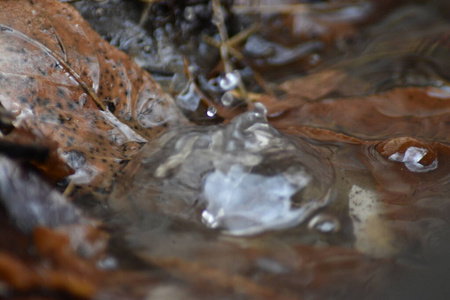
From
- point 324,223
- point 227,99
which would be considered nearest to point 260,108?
point 227,99

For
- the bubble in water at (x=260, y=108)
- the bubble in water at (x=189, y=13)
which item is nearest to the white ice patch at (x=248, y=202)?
the bubble in water at (x=260, y=108)

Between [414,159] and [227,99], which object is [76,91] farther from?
[414,159]

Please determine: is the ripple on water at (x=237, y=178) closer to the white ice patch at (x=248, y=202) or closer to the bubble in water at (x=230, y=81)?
the white ice patch at (x=248, y=202)

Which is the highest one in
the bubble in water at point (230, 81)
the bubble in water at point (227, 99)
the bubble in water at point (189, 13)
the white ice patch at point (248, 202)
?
the bubble in water at point (189, 13)

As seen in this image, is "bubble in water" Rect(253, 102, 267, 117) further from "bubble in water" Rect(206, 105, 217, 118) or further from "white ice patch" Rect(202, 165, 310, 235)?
"white ice patch" Rect(202, 165, 310, 235)

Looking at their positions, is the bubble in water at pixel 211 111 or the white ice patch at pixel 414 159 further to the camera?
the bubble in water at pixel 211 111

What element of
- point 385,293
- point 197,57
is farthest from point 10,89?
point 385,293

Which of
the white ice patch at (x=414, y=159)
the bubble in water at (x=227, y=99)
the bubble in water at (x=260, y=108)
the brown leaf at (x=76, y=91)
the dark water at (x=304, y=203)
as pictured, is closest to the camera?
the dark water at (x=304, y=203)

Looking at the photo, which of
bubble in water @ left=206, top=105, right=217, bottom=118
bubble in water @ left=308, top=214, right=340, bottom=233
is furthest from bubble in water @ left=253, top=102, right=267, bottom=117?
bubble in water @ left=308, top=214, right=340, bottom=233
